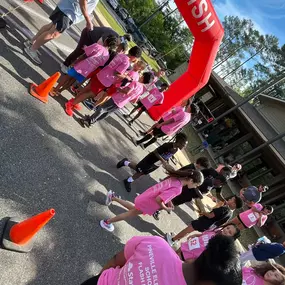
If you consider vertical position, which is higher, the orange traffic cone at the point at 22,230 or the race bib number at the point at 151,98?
the race bib number at the point at 151,98

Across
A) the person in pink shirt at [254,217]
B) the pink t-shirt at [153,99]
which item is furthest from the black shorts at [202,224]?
the pink t-shirt at [153,99]

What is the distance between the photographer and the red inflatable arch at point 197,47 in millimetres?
6312

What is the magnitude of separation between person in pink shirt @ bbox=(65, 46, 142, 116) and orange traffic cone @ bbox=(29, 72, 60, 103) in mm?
555

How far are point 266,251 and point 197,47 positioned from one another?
4630mm

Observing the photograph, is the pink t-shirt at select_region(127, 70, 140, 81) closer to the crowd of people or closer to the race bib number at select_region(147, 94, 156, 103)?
the crowd of people

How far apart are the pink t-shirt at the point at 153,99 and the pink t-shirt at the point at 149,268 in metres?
7.28

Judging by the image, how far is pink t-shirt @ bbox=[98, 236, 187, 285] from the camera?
1.92 meters

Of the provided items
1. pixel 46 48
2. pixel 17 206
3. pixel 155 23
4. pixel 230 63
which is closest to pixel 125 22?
pixel 155 23

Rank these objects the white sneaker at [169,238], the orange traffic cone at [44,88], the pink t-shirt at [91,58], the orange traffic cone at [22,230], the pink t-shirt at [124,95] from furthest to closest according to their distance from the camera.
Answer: the pink t-shirt at [124,95]
the white sneaker at [169,238]
the pink t-shirt at [91,58]
the orange traffic cone at [44,88]
the orange traffic cone at [22,230]

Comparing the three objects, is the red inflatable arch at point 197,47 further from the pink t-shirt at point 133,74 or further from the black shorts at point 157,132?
the pink t-shirt at point 133,74

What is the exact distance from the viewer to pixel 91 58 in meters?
6.15

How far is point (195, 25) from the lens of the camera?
6.65m

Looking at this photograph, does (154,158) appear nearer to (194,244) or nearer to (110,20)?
(194,244)

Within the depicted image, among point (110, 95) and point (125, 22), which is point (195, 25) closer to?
point (110, 95)
